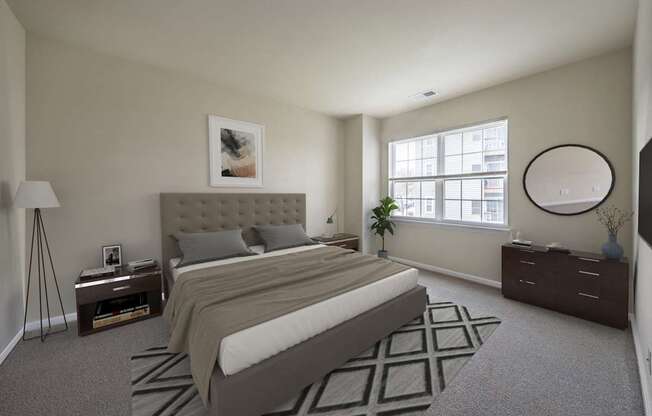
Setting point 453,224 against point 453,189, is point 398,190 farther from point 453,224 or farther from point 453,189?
point 453,224

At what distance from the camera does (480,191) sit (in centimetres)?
386

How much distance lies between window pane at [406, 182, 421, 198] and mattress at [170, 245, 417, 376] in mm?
2477

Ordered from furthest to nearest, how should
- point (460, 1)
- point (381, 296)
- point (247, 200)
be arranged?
point (247, 200)
point (381, 296)
point (460, 1)

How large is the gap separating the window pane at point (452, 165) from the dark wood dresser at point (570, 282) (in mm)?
1390

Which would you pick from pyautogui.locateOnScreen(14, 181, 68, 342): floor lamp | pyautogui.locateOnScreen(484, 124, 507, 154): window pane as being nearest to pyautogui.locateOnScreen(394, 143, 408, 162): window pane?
pyautogui.locateOnScreen(484, 124, 507, 154): window pane

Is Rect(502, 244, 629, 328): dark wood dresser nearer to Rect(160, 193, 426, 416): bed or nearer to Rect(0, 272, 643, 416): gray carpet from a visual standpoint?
Rect(0, 272, 643, 416): gray carpet

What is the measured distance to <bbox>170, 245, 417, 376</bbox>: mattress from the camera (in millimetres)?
1451

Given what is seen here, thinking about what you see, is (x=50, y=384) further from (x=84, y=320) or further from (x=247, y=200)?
(x=247, y=200)

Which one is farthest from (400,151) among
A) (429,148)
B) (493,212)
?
(493,212)

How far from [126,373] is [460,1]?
3.74m

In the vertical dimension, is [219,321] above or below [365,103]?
below

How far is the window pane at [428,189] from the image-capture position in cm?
445

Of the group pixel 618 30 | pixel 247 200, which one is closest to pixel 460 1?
pixel 618 30

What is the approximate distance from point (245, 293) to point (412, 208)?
3.60 metres
